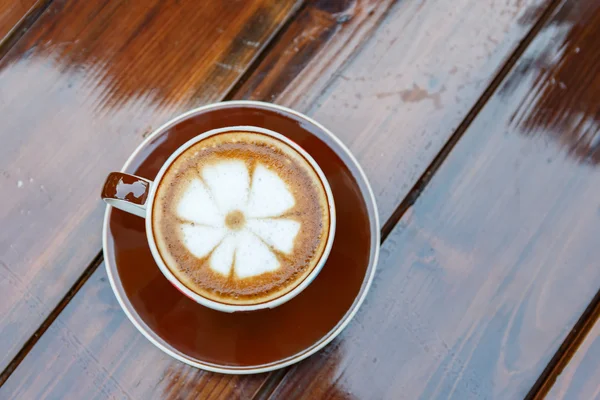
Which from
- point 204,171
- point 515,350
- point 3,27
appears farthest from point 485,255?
point 3,27

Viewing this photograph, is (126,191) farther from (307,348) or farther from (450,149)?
(450,149)

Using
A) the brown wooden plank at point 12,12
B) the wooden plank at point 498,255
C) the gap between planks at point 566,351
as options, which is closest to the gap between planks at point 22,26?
the brown wooden plank at point 12,12

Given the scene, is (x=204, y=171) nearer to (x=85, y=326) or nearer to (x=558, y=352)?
(x=85, y=326)

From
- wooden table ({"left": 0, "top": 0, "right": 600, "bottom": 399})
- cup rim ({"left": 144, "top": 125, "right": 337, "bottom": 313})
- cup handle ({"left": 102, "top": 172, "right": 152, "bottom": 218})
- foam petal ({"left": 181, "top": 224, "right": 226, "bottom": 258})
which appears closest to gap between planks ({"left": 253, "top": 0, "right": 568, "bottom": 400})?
wooden table ({"left": 0, "top": 0, "right": 600, "bottom": 399})

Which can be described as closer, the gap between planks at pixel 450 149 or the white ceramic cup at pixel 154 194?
the white ceramic cup at pixel 154 194

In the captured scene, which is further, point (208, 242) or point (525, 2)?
point (525, 2)

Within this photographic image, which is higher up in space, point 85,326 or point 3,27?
point 3,27

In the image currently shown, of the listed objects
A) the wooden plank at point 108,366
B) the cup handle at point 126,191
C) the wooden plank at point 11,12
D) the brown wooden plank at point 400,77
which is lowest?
the wooden plank at point 108,366

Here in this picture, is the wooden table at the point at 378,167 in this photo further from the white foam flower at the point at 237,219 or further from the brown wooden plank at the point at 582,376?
the white foam flower at the point at 237,219
